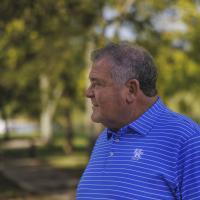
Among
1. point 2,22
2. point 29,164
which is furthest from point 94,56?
point 29,164

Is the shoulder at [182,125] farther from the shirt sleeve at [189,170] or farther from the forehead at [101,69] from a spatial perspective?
the forehead at [101,69]

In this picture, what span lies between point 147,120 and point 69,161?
69.8ft

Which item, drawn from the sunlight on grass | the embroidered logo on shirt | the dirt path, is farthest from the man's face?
the sunlight on grass

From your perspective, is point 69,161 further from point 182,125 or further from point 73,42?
point 182,125

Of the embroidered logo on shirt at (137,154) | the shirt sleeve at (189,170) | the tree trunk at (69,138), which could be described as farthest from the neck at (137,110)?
the tree trunk at (69,138)

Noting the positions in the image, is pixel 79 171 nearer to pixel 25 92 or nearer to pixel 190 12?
pixel 190 12

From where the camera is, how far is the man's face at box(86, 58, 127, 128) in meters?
2.72

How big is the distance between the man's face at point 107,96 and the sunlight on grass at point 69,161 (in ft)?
61.6

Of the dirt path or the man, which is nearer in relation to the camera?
the man

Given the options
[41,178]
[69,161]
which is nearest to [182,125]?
[41,178]

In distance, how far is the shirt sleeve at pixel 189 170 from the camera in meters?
2.45

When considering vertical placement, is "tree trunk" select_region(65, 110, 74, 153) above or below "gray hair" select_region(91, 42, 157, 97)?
below

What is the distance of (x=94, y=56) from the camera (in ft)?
9.33

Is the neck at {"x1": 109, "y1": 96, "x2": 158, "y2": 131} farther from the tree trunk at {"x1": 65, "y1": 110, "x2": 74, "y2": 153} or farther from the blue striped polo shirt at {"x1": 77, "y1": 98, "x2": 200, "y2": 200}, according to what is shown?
the tree trunk at {"x1": 65, "y1": 110, "x2": 74, "y2": 153}
